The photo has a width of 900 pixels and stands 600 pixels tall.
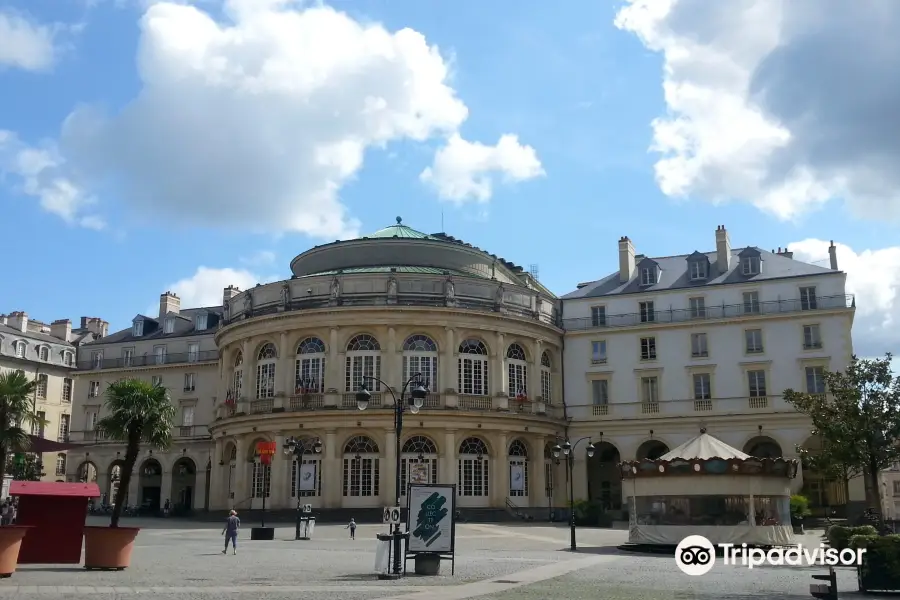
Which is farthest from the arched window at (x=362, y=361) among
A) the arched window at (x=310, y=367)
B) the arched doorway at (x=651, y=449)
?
the arched doorway at (x=651, y=449)

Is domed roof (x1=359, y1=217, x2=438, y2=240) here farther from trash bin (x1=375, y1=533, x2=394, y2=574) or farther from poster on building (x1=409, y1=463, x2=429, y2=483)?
trash bin (x1=375, y1=533, x2=394, y2=574)

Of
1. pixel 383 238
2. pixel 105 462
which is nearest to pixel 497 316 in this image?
pixel 383 238

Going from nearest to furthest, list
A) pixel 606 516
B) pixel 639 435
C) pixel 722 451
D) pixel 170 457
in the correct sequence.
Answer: pixel 722 451, pixel 606 516, pixel 639 435, pixel 170 457

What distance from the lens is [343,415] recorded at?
50.1 m

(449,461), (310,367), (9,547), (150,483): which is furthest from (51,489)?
(150,483)

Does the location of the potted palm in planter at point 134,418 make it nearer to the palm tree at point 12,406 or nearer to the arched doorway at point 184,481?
the palm tree at point 12,406

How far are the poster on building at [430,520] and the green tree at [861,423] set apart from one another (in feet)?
70.7

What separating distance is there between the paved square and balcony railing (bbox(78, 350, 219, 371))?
1393 inches

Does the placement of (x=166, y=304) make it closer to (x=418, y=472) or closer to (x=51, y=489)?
(x=418, y=472)

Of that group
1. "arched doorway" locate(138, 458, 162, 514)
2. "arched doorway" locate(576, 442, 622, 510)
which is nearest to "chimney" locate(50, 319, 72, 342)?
"arched doorway" locate(138, 458, 162, 514)

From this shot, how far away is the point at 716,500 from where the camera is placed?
1248 inches

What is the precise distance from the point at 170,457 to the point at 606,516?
116 feet

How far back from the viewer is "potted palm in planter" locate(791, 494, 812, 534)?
141ft

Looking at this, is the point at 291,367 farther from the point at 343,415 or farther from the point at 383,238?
the point at 383,238
